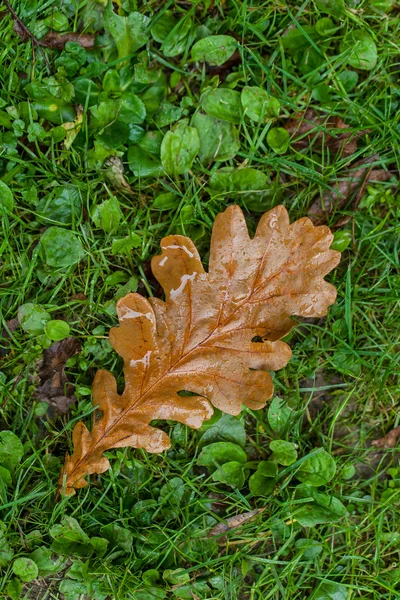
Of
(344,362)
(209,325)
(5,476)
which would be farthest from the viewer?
(344,362)

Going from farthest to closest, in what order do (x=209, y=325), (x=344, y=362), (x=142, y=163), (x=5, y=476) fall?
(x=344, y=362), (x=142, y=163), (x=5, y=476), (x=209, y=325)

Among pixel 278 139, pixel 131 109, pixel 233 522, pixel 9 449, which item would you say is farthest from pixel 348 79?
pixel 9 449

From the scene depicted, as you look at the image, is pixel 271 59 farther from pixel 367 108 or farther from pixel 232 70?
→ pixel 367 108

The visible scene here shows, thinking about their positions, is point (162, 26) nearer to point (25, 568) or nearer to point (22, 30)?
point (22, 30)

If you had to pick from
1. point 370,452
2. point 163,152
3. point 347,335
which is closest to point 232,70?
point 163,152

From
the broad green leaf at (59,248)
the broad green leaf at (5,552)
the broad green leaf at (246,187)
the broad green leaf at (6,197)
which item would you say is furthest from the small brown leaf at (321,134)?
the broad green leaf at (5,552)

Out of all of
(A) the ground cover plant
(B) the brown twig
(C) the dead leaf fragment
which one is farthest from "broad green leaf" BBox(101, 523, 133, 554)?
(B) the brown twig

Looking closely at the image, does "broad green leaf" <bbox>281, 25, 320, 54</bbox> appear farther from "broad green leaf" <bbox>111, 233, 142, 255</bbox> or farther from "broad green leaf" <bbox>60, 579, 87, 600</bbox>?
"broad green leaf" <bbox>60, 579, 87, 600</bbox>
